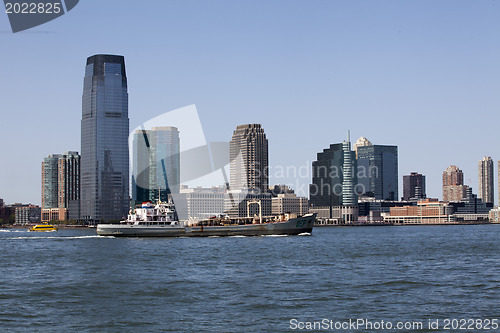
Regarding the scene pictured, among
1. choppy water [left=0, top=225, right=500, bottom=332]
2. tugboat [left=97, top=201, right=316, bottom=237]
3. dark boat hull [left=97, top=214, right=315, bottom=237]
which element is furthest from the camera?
tugboat [left=97, top=201, right=316, bottom=237]

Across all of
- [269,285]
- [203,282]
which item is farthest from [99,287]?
[269,285]

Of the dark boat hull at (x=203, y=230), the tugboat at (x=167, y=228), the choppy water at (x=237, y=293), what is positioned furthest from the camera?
the tugboat at (x=167, y=228)

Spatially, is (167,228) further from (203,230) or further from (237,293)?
(237,293)

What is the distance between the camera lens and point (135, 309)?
38344mm

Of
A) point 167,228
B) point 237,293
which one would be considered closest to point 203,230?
point 167,228

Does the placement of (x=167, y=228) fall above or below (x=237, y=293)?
below

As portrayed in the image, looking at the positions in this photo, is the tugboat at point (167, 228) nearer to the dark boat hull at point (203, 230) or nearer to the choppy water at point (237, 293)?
the dark boat hull at point (203, 230)

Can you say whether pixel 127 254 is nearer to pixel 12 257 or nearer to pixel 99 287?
pixel 12 257

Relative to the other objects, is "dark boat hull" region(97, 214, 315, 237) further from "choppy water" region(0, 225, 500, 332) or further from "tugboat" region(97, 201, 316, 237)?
"choppy water" region(0, 225, 500, 332)

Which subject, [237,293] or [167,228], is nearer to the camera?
[237,293]

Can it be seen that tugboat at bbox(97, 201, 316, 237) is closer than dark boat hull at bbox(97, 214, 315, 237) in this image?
No

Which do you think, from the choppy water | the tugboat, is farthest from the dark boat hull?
the choppy water

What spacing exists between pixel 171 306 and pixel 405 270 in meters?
25.2

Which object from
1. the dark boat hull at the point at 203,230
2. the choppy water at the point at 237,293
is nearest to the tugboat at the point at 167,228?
the dark boat hull at the point at 203,230
